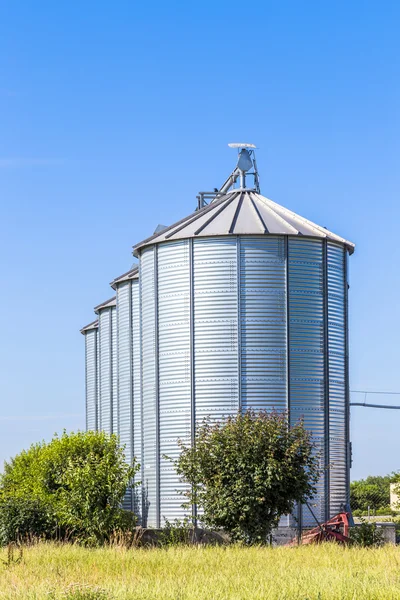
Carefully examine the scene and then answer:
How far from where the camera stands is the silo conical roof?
38.8 metres

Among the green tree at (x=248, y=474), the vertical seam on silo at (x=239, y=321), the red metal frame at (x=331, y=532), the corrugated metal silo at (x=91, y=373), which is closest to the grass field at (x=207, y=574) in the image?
the green tree at (x=248, y=474)

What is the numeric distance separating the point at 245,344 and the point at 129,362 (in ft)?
33.5

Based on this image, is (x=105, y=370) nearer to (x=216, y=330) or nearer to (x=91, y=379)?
(x=91, y=379)

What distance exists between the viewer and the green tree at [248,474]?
30906 millimetres

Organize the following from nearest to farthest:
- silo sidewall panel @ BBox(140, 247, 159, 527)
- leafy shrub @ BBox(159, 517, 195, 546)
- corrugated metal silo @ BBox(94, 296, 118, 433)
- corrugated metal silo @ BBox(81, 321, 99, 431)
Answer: leafy shrub @ BBox(159, 517, 195, 546) < silo sidewall panel @ BBox(140, 247, 159, 527) < corrugated metal silo @ BBox(94, 296, 118, 433) < corrugated metal silo @ BBox(81, 321, 99, 431)

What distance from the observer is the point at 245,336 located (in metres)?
37.8

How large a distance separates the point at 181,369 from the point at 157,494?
16.1 feet

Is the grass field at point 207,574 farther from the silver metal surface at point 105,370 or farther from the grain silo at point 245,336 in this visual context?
the silver metal surface at point 105,370

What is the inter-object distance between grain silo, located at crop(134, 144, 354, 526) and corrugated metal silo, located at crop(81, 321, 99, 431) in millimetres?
16446

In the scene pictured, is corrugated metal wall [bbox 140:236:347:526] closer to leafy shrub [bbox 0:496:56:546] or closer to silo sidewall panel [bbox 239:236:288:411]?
→ silo sidewall panel [bbox 239:236:288:411]

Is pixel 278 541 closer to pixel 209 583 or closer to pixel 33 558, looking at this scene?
pixel 33 558

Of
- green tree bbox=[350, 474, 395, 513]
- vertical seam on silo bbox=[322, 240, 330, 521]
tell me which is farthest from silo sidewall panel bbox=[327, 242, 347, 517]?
green tree bbox=[350, 474, 395, 513]

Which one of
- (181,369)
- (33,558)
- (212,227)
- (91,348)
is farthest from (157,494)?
(91,348)

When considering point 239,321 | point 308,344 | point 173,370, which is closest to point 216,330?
point 239,321
